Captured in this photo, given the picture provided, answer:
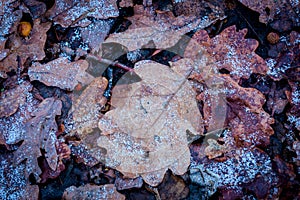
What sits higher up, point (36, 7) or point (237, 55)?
point (36, 7)

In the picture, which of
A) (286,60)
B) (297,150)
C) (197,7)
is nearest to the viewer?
(297,150)

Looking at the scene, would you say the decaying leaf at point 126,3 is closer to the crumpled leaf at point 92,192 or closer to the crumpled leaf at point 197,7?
the crumpled leaf at point 197,7

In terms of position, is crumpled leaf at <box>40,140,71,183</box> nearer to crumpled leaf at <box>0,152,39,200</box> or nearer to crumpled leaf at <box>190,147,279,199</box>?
crumpled leaf at <box>0,152,39,200</box>

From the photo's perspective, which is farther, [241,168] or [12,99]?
[12,99]

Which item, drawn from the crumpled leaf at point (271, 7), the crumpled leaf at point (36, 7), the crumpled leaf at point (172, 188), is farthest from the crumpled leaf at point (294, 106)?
the crumpled leaf at point (36, 7)

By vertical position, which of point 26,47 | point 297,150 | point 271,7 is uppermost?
point 271,7

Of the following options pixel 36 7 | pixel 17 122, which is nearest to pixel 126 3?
pixel 36 7

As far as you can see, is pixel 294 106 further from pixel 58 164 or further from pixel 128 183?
pixel 58 164

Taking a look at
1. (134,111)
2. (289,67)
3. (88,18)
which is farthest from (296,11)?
(88,18)
